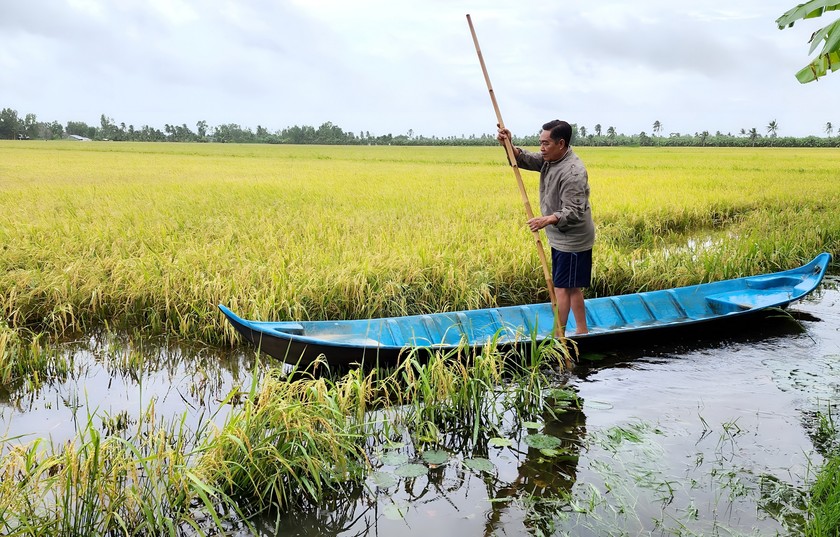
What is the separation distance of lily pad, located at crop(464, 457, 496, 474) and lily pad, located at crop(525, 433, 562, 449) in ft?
0.95

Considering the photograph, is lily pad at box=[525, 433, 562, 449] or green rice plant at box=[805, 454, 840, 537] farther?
lily pad at box=[525, 433, 562, 449]

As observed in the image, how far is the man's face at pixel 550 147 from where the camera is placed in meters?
4.22

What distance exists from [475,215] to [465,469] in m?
6.35

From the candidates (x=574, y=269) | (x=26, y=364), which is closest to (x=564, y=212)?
(x=574, y=269)

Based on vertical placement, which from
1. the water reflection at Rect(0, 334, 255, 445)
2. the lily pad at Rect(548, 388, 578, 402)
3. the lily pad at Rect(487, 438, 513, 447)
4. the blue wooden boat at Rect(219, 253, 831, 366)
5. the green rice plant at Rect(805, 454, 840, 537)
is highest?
the blue wooden boat at Rect(219, 253, 831, 366)

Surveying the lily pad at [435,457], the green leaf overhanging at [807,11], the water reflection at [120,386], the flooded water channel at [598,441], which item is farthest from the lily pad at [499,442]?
the green leaf overhanging at [807,11]

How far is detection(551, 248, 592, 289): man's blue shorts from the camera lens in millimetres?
4406

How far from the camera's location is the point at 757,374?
4.38 meters

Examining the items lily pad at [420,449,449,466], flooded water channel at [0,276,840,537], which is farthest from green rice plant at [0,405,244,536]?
lily pad at [420,449,449,466]

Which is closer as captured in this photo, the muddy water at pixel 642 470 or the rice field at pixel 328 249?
the muddy water at pixel 642 470

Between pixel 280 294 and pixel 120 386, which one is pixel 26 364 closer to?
pixel 120 386

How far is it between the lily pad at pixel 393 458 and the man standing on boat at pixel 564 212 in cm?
164

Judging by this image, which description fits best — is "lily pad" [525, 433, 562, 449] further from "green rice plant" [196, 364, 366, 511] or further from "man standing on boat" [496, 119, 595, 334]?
"man standing on boat" [496, 119, 595, 334]

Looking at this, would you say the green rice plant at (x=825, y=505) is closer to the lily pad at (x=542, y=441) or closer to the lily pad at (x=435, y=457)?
the lily pad at (x=542, y=441)
